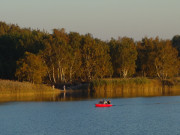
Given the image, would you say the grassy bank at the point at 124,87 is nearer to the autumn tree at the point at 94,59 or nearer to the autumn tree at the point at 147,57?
the autumn tree at the point at 94,59

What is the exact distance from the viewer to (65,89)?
84562mm

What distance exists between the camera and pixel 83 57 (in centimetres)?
9750

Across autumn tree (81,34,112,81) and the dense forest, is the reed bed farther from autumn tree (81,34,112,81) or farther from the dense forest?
autumn tree (81,34,112,81)

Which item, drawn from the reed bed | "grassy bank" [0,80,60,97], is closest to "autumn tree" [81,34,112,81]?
"grassy bank" [0,80,60,97]

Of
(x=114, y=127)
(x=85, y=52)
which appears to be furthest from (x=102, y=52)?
(x=114, y=127)

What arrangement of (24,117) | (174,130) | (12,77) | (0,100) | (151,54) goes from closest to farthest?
1. (174,130)
2. (24,117)
3. (0,100)
4. (12,77)
5. (151,54)

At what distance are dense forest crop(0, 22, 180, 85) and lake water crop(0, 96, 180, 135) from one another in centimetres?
2824

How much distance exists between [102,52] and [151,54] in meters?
12.8

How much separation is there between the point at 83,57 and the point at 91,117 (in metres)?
53.4

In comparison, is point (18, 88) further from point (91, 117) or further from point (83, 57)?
point (83, 57)

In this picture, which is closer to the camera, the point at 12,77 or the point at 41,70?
the point at 41,70

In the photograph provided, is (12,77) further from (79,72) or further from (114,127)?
(114,127)

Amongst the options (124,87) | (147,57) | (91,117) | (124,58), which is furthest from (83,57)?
(91,117)

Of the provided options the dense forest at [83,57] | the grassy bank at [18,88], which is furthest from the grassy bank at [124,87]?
the dense forest at [83,57]
